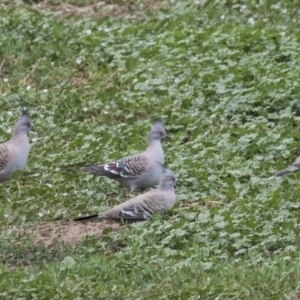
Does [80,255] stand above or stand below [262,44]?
below

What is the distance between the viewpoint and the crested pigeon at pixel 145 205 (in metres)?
9.30

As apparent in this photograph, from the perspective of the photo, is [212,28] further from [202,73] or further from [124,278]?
[124,278]

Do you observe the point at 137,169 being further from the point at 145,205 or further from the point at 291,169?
the point at 291,169

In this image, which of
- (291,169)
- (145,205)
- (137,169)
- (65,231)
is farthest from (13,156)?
(291,169)

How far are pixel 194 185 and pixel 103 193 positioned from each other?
877 millimetres

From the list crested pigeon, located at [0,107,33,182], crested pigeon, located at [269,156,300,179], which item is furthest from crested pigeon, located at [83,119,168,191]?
crested pigeon, located at [269,156,300,179]

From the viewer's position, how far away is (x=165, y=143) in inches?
450

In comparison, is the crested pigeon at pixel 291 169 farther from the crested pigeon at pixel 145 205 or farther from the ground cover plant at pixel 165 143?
the crested pigeon at pixel 145 205

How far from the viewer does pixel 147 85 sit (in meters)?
12.8

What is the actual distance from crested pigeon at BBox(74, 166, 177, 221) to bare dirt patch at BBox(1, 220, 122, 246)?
0.31ft

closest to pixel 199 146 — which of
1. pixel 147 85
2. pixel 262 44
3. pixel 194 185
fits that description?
pixel 194 185

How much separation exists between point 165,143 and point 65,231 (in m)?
2.39

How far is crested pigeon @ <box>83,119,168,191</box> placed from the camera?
10211 mm

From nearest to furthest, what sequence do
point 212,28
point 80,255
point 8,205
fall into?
point 80,255 < point 8,205 < point 212,28
